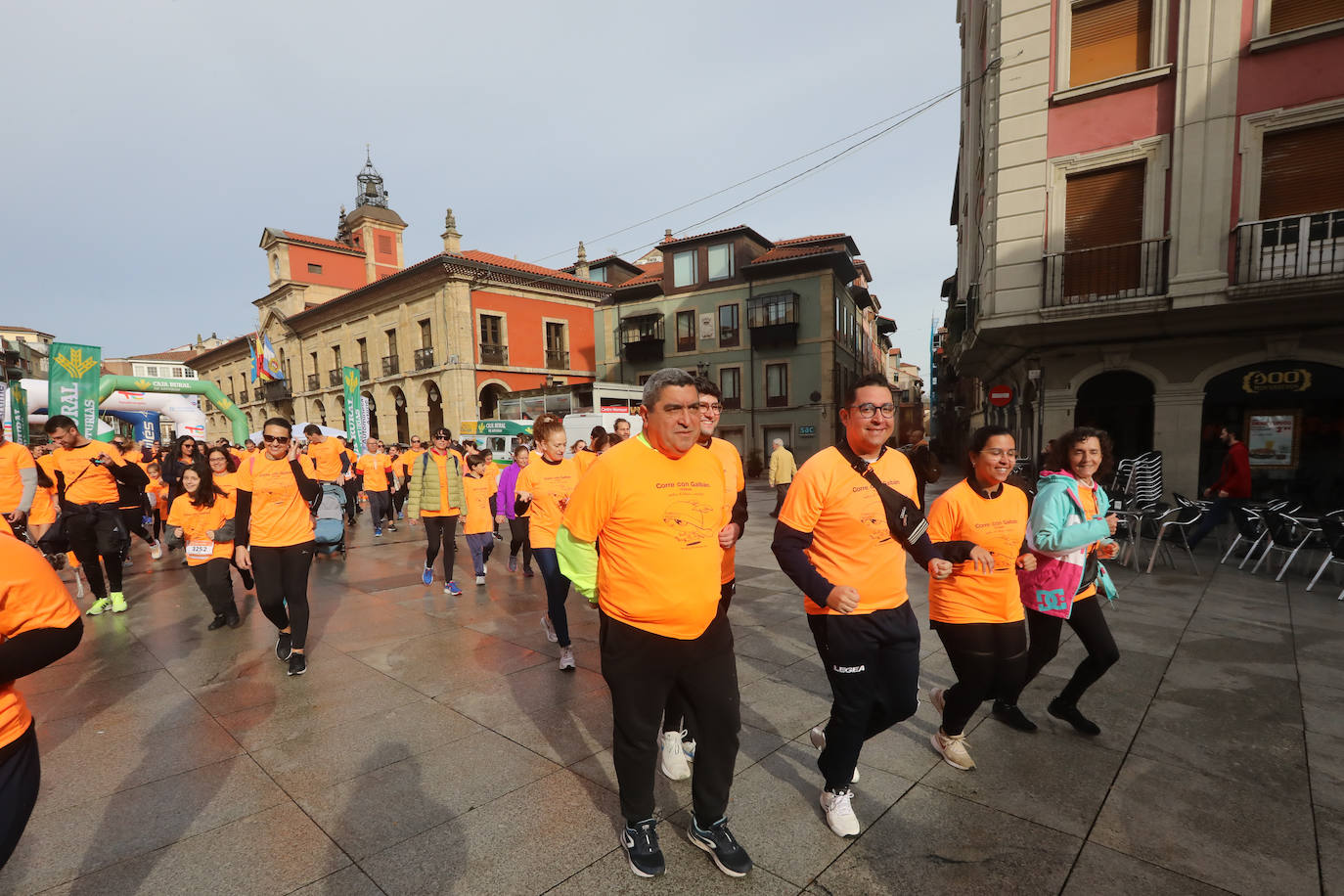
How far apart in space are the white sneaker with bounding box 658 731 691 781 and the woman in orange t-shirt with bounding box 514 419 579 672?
60.1 inches

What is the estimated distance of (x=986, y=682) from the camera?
2.99 meters

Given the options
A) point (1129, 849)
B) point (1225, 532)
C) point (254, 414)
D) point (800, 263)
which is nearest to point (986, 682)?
point (1129, 849)

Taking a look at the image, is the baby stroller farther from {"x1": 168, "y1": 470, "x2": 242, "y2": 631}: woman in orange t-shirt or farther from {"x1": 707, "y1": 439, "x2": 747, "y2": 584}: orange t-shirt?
{"x1": 707, "y1": 439, "x2": 747, "y2": 584}: orange t-shirt

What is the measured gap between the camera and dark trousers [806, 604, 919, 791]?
101 inches

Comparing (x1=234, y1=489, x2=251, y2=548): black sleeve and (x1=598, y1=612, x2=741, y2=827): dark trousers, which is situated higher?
(x1=234, y1=489, x2=251, y2=548): black sleeve

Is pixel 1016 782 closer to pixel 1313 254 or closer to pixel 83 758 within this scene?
pixel 83 758

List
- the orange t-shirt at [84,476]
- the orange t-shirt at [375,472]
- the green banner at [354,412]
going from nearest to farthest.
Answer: the orange t-shirt at [84,476], the orange t-shirt at [375,472], the green banner at [354,412]

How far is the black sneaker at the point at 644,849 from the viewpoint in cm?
243

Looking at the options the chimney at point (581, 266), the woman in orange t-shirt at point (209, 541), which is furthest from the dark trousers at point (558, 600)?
the chimney at point (581, 266)

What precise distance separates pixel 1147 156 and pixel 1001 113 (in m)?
2.49

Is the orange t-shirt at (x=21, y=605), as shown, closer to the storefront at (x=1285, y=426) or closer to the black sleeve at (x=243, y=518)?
the black sleeve at (x=243, y=518)

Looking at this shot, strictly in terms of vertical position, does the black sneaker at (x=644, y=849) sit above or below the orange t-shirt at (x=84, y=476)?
below

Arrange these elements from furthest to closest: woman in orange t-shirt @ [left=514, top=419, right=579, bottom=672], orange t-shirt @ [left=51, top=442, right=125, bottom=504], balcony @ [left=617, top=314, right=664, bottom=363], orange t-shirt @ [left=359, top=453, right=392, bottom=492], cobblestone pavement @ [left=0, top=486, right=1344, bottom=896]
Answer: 1. balcony @ [left=617, top=314, right=664, bottom=363]
2. orange t-shirt @ [left=359, top=453, right=392, bottom=492]
3. orange t-shirt @ [left=51, top=442, right=125, bottom=504]
4. woman in orange t-shirt @ [left=514, top=419, right=579, bottom=672]
5. cobblestone pavement @ [left=0, top=486, right=1344, bottom=896]

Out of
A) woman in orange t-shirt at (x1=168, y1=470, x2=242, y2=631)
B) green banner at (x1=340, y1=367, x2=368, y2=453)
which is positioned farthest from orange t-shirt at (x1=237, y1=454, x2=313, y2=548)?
green banner at (x1=340, y1=367, x2=368, y2=453)
